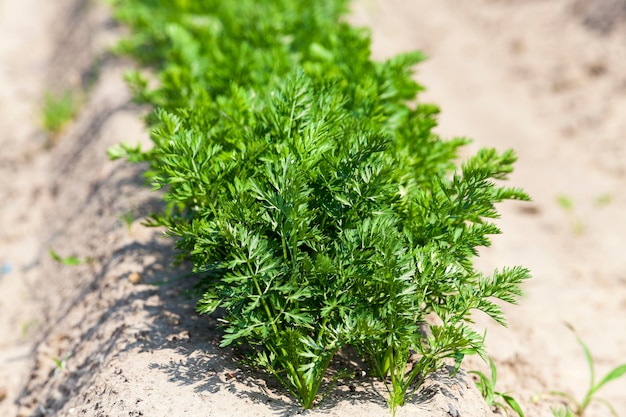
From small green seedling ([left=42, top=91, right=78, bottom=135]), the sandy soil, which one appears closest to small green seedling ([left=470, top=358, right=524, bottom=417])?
the sandy soil

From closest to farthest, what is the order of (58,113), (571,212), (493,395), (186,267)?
1. (493,395)
2. (186,267)
3. (571,212)
4. (58,113)

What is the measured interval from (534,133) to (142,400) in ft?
16.5

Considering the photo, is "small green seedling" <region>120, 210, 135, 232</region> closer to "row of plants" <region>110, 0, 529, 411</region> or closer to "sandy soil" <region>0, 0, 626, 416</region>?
"sandy soil" <region>0, 0, 626, 416</region>

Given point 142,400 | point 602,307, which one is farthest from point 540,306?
point 142,400

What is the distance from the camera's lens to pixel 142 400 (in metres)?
2.72

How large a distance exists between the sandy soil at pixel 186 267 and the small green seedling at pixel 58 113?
0.13 m

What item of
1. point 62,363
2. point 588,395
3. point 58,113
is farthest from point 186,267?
point 58,113

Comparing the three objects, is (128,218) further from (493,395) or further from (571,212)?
(571,212)

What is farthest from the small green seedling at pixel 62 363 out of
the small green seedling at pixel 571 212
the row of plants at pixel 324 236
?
the small green seedling at pixel 571 212

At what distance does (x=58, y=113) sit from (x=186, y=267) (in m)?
3.49

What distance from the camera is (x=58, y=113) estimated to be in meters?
6.40

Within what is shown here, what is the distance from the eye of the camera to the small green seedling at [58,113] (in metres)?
6.41

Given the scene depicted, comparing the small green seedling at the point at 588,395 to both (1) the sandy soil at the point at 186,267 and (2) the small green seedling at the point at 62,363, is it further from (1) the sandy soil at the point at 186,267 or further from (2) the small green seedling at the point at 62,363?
(2) the small green seedling at the point at 62,363

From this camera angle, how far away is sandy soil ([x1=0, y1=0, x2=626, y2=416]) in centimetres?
292
